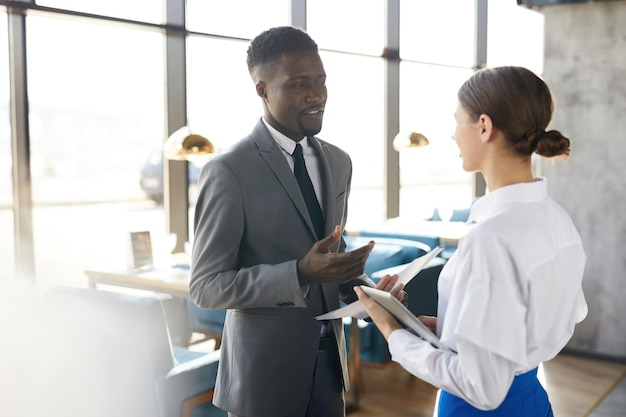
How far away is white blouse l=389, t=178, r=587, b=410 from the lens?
1143 mm

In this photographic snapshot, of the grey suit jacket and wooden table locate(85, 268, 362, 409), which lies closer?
the grey suit jacket

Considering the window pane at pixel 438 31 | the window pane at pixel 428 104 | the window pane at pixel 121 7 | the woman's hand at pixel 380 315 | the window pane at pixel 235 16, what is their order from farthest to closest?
the window pane at pixel 438 31
the window pane at pixel 428 104
the window pane at pixel 235 16
the window pane at pixel 121 7
the woman's hand at pixel 380 315

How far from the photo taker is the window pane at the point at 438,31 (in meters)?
7.70

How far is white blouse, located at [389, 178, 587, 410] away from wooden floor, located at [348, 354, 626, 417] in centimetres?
254

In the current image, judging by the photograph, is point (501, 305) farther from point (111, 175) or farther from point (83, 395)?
point (111, 175)

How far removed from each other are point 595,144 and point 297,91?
3538mm

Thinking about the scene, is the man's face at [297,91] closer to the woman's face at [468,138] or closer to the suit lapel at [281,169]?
the suit lapel at [281,169]

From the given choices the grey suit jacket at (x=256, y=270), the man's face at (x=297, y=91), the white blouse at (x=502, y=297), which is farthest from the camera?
the man's face at (x=297, y=91)

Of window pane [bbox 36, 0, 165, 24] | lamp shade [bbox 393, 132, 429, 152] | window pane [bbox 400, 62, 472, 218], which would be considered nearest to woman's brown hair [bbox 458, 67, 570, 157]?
window pane [bbox 36, 0, 165, 24]

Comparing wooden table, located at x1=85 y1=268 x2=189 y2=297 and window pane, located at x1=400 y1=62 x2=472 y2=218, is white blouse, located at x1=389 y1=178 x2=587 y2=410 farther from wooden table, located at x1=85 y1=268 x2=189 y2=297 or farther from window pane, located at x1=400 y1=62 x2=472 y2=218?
window pane, located at x1=400 y1=62 x2=472 y2=218

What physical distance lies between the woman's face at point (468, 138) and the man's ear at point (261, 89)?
510mm

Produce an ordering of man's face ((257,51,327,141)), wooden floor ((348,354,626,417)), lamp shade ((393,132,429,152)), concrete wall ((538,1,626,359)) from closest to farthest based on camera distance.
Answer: man's face ((257,51,327,141))
wooden floor ((348,354,626,417))
concrete wall ((538,1,626,359))
lamp shade ((393,132,429,152))

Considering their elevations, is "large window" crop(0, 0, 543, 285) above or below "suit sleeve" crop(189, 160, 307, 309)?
above

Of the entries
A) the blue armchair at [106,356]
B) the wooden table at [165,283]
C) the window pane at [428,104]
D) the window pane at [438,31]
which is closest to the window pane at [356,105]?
the window pane at [428,104]
